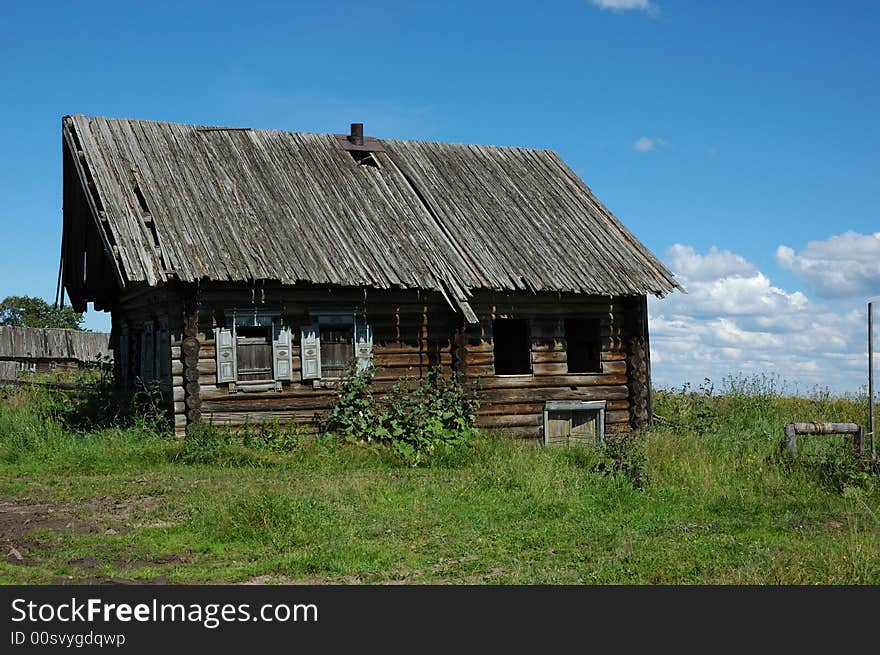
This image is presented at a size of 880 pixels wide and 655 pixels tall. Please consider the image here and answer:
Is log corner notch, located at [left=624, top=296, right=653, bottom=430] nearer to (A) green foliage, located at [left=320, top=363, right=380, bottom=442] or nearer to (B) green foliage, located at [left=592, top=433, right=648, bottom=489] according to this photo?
(A) green foliage, located at [left=320, top=363, right=380, bottom=442]

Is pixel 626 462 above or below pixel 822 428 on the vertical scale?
below

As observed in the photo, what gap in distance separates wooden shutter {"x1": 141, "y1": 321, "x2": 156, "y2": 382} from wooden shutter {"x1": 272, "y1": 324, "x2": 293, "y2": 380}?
2.81 m

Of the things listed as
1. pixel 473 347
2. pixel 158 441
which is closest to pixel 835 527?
pixel 473 347

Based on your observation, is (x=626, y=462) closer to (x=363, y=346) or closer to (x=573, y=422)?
(x=363, y=346)

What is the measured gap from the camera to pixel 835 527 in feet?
30.7

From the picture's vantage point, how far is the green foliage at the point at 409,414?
50.9 ft

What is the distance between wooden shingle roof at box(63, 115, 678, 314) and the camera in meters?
15.9

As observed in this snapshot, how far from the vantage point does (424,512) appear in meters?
9.98

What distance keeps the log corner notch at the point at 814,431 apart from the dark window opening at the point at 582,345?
23.9ft

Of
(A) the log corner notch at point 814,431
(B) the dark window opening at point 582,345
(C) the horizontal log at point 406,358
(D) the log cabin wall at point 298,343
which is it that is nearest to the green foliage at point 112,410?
(D) the log cabin wall at point 298,343

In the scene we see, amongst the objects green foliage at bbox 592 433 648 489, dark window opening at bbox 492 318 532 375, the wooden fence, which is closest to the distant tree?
the wooden fence

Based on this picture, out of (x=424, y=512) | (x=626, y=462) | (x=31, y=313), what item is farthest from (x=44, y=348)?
(x=424, y=512)

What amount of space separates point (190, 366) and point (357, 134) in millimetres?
7833

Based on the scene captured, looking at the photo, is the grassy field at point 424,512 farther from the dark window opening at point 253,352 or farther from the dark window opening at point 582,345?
the dark window opening at point 582,345
